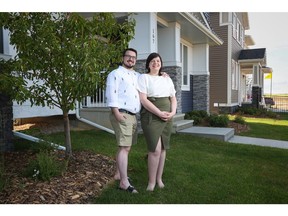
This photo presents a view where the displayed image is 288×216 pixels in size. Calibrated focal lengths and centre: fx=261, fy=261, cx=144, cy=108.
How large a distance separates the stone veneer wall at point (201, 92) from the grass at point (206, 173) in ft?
15.8

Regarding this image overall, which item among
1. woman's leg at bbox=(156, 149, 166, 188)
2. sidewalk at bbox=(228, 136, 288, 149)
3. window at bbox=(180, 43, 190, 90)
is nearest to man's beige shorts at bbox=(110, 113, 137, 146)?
woman's leg at bbox=(156, 149, 166, 188)

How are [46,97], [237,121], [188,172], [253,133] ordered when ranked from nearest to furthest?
[46,97] < [188,172] < [253,133] < [237,121]

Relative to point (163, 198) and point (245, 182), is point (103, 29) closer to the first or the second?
point (163, 198)

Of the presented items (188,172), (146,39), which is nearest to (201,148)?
(188,172)

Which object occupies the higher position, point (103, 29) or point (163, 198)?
point (103, 29)

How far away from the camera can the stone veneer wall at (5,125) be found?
427cm

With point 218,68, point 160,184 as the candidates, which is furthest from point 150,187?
point 218,68

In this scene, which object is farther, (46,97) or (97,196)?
(46,97)

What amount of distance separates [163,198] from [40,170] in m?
1.46

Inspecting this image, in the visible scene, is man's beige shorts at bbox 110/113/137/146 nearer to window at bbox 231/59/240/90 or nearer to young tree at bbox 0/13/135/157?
young tree at bbox 0/13/135/157

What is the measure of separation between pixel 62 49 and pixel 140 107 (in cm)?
118

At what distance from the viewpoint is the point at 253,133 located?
7.36m

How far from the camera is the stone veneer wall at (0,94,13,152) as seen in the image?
4.27 meters

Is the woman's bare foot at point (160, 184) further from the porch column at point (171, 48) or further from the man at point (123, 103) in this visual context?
the porch column at point (171, 48)
